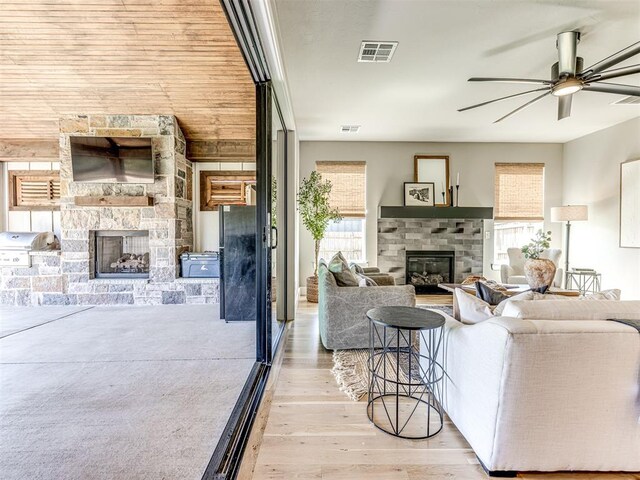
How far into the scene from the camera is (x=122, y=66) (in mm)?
3676

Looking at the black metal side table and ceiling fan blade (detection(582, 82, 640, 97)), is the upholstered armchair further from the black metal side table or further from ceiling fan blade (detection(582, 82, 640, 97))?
the black metal side table

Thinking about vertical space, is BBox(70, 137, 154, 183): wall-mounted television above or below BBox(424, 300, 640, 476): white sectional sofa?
above

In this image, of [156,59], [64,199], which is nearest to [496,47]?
[156,59]

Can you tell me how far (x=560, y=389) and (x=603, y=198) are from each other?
5.12 m

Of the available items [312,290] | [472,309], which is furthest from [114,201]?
[472,309]

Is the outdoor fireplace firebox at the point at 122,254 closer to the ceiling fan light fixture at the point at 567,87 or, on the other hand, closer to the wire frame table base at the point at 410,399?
the wire frame table base at the point at 410,399

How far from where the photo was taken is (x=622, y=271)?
4660 mm

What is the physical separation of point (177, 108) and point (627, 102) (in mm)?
5879

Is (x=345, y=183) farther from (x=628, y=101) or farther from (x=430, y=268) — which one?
(x=628, y=101)

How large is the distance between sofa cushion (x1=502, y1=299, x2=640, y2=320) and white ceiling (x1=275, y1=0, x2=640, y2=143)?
2162 millimetres

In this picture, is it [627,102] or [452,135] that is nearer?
[627,102]

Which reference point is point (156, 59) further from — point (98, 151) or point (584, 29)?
point (584, 29)

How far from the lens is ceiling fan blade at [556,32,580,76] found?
2.52m

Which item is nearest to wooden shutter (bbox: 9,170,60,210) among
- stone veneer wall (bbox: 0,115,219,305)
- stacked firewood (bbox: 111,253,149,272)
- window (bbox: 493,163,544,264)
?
stone veneer wall (bbox: 0,115,219,305)
